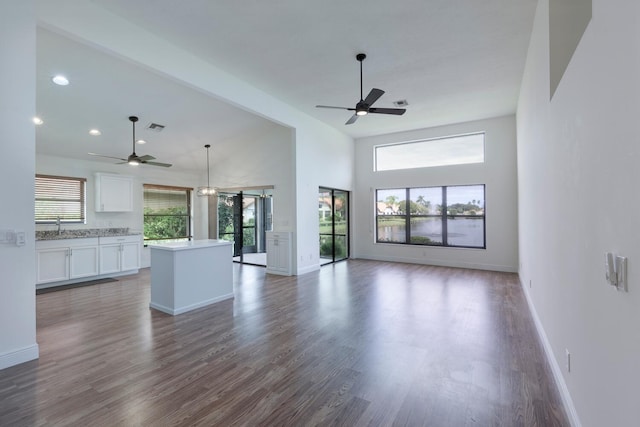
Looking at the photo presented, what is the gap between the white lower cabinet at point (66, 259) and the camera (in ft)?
18.3

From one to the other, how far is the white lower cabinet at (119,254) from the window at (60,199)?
89cm

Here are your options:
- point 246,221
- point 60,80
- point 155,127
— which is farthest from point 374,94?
point 246,221

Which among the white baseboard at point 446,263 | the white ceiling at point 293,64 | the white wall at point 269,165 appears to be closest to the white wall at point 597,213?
the white ceiling at point 293,64

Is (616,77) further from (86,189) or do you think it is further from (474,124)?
(86,189)

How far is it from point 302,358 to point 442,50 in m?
4.21

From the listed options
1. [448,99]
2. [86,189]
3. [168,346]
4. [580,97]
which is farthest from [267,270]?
[580,97]

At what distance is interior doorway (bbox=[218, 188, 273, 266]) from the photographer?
8.35m

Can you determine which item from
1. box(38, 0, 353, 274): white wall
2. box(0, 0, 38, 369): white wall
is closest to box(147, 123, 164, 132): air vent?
box(38, 0, 353, 274): white wall

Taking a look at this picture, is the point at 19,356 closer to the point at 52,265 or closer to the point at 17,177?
the point at 17,177

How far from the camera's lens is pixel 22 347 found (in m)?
2.77

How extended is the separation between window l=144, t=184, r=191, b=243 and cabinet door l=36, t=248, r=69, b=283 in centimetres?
209

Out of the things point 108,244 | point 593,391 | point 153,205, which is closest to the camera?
point 593,391

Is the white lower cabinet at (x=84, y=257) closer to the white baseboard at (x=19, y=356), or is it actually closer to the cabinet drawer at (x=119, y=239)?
the cabinet drawer at (x=119, y=239)

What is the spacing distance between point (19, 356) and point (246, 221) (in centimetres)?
633
